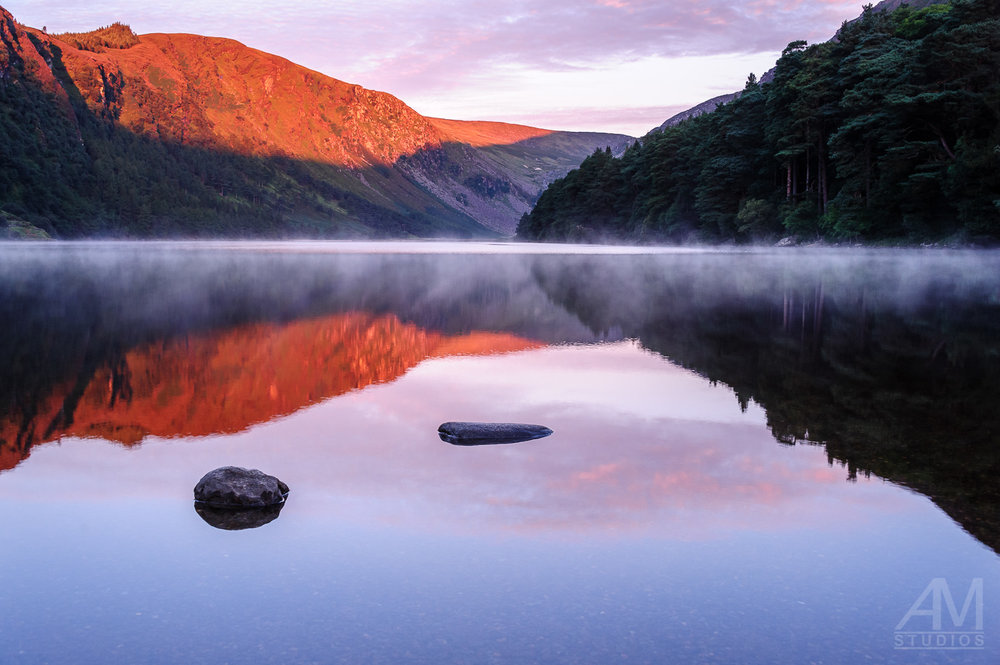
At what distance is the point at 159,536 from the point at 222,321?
59.8 feet

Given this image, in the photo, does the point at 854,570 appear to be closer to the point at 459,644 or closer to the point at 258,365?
the point at 459,644

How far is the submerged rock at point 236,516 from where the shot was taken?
26.2ft

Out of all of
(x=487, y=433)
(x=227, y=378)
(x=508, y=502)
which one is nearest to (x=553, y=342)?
(x=227, y=378)

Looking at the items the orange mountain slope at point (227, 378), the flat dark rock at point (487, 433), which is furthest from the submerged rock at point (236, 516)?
the orange mountain slope at point (227, 378)

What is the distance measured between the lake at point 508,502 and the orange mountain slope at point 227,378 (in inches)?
3.9

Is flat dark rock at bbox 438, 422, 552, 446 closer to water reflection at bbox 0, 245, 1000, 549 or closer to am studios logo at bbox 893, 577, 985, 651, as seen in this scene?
water reflection at bbox 0, 245, 1000, 549

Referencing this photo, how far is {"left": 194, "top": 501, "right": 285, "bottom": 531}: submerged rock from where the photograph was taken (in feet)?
26.2

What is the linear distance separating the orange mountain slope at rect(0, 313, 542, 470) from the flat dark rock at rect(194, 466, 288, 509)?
3067 mm

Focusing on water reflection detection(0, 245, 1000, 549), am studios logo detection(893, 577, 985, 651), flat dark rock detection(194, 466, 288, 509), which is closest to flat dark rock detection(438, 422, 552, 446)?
water reflection detection(0, 245, 1000, 549)

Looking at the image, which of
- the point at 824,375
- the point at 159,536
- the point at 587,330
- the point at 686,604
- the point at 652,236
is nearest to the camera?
the point at 686,604

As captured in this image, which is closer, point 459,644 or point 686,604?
point 459,644

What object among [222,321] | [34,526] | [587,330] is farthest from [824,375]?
[222,321]

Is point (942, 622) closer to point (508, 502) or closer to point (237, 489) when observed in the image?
point (508, 502)

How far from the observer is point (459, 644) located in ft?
18.4
